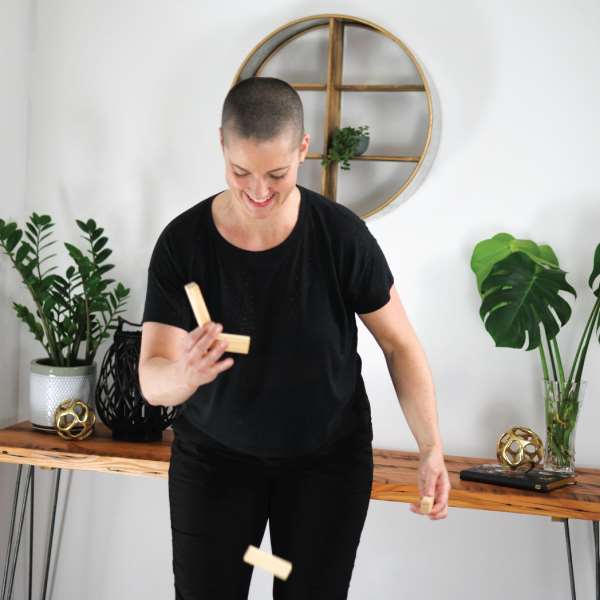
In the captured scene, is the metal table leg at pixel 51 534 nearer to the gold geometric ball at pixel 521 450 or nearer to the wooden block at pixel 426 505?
the gold geometric ball at pixel 521 450

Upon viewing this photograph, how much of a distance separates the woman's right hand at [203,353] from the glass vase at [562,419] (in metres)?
1.20

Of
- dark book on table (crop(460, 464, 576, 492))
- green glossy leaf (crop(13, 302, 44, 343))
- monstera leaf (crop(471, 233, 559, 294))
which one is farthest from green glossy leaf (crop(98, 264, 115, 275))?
dark book on table (crop(460, 464, 576, 492))

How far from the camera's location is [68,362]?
95.8 inches

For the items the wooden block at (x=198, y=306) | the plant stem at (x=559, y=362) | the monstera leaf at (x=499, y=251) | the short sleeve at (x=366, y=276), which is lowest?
the plant stem at (x=559, y=362)

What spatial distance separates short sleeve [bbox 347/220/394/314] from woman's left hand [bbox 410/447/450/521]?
0.26 metres

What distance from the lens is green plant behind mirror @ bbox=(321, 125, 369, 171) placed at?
2.35 m

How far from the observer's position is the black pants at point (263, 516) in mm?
1495

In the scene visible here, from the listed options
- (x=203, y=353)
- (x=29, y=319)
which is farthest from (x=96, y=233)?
(x=203, y=353)

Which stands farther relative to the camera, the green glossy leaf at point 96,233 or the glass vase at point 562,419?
the green glossy leaf at point 96,233

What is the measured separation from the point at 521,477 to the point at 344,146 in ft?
3.06

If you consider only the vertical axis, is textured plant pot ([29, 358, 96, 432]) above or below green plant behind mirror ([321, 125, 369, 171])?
below

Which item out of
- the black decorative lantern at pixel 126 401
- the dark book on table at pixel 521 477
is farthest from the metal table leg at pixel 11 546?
the dark book on table at pixel 521 477

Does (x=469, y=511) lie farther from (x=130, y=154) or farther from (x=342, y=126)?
(x=130, y=154)

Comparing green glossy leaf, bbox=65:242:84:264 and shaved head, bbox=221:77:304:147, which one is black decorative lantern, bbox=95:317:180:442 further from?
shaved head, bbox=221:77:304:147
